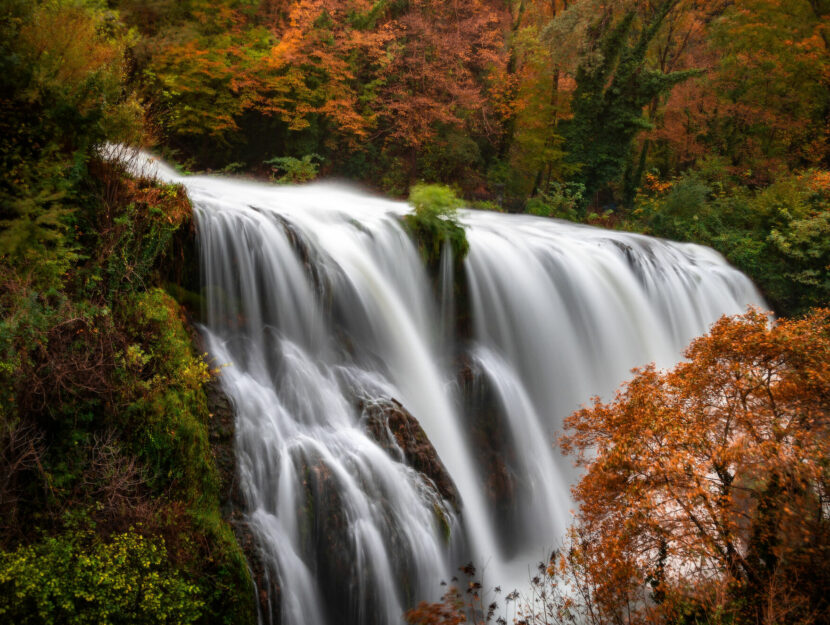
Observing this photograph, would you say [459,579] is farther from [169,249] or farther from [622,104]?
[622,104]

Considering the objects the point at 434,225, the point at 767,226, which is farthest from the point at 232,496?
the point at 767,226

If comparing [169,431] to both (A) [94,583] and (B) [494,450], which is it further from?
(B) [494,450]

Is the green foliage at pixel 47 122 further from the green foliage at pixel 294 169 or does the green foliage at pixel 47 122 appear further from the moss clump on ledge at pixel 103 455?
the green foliage at pixel 294 169

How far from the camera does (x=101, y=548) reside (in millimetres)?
4301

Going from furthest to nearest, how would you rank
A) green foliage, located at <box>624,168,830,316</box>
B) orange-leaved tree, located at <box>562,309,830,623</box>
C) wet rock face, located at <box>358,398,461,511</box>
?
green foliage, located at <box>624,168,830,316</box>
wet rock face, located at <box>358,398,461,511</box>
orange-leaved tree, located at <box>562,309,830,623</box>

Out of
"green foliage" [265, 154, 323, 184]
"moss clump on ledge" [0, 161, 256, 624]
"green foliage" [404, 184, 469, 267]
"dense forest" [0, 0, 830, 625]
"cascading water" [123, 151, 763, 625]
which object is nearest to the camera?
"moss clump on ledge" [0, 161, 256, 624]

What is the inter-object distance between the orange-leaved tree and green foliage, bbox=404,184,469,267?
5.25 m

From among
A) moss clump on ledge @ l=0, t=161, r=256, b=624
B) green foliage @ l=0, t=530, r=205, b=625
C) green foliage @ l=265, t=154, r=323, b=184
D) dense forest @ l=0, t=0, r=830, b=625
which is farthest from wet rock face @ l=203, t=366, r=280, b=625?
green foliage @ l=265, t=154, r=323, b=184

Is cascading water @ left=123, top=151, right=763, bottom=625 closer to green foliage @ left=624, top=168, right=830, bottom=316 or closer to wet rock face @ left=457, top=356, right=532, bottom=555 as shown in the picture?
wet rock face @ left=457, top=356, right=532, bottom=555

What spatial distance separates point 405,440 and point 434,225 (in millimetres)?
5354

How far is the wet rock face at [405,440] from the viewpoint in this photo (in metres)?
7.76

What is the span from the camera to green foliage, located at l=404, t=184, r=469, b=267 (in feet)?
37.9

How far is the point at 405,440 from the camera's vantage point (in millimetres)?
7926

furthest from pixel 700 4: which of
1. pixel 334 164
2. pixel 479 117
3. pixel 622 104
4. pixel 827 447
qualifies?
pixel 827 447
